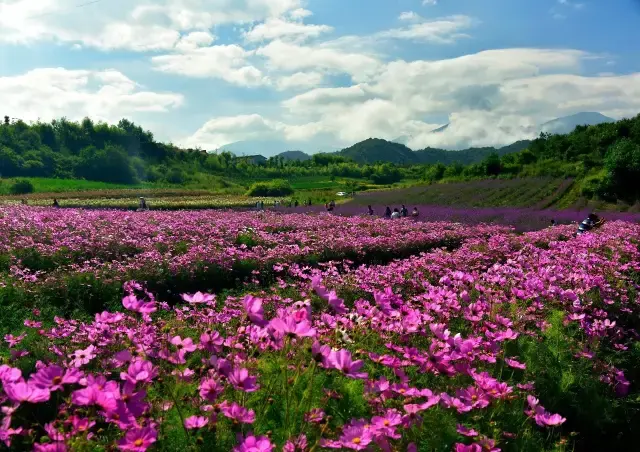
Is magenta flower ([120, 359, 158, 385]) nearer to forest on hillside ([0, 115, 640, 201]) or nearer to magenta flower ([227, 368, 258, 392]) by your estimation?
magenta flower ([227, 368, 258, 392])

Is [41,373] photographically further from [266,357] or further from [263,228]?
[263,228]

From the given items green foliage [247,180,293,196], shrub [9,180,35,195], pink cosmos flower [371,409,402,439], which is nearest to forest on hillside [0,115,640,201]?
green foliage [247,180,293,196]

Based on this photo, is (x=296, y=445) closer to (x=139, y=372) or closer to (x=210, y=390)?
(x=210, y=390)

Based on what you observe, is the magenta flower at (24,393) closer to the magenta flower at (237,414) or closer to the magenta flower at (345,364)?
the magenta flower at (237,414)

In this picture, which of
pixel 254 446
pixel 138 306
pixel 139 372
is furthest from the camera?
pixel 138 306

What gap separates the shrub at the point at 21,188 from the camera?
5417 cm

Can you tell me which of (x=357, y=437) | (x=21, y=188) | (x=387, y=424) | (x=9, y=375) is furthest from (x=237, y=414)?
(x=21, y=188)

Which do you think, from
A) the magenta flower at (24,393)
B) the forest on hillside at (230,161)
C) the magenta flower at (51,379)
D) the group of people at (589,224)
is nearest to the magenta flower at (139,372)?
the magenta flower at (51,379)

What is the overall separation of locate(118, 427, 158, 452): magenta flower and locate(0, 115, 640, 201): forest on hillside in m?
37.9

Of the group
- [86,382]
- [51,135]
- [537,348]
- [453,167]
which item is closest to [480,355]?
[537,348]

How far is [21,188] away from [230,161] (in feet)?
201

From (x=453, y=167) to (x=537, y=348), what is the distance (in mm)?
65434

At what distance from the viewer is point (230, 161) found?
376ft

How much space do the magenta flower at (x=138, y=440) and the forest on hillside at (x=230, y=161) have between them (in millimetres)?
37901
